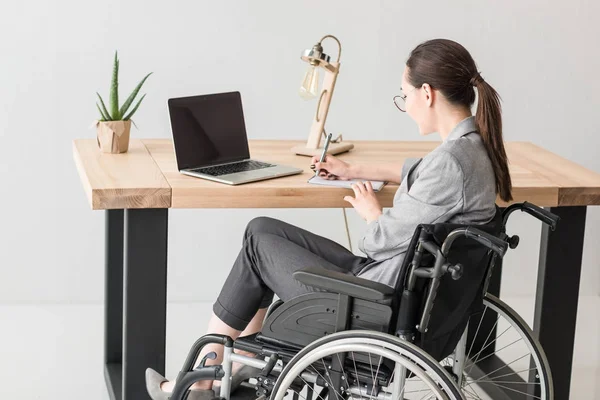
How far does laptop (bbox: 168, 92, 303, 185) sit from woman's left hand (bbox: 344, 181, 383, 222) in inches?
10.1

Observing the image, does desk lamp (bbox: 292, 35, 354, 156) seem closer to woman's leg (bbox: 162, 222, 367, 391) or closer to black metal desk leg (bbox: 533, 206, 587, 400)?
woman's leg (bbox: 162, 222, 367, 391)

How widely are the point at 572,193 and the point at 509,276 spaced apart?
69.1 inches

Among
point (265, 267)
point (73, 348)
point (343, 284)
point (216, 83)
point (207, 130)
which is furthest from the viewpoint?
point (216, 83)

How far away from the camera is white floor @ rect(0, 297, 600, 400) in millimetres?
3168

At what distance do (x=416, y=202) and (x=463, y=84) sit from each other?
1.07ft

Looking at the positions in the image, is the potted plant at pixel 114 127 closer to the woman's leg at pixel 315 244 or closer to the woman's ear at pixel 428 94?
the woman's leg at pixel 315 244

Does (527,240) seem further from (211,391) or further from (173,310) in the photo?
(211,391)

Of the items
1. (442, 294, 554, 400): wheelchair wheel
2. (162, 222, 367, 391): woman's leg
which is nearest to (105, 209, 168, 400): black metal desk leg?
(162, 222, 367, 391): woman's leg

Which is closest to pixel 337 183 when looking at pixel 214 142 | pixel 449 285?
pixel 214 142

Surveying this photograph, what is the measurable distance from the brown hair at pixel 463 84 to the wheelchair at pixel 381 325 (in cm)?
14

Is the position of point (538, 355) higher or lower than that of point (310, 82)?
lower

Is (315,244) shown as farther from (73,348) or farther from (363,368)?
(73,348)

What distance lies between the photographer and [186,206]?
247 centimetres

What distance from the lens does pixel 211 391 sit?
258 centimetres
